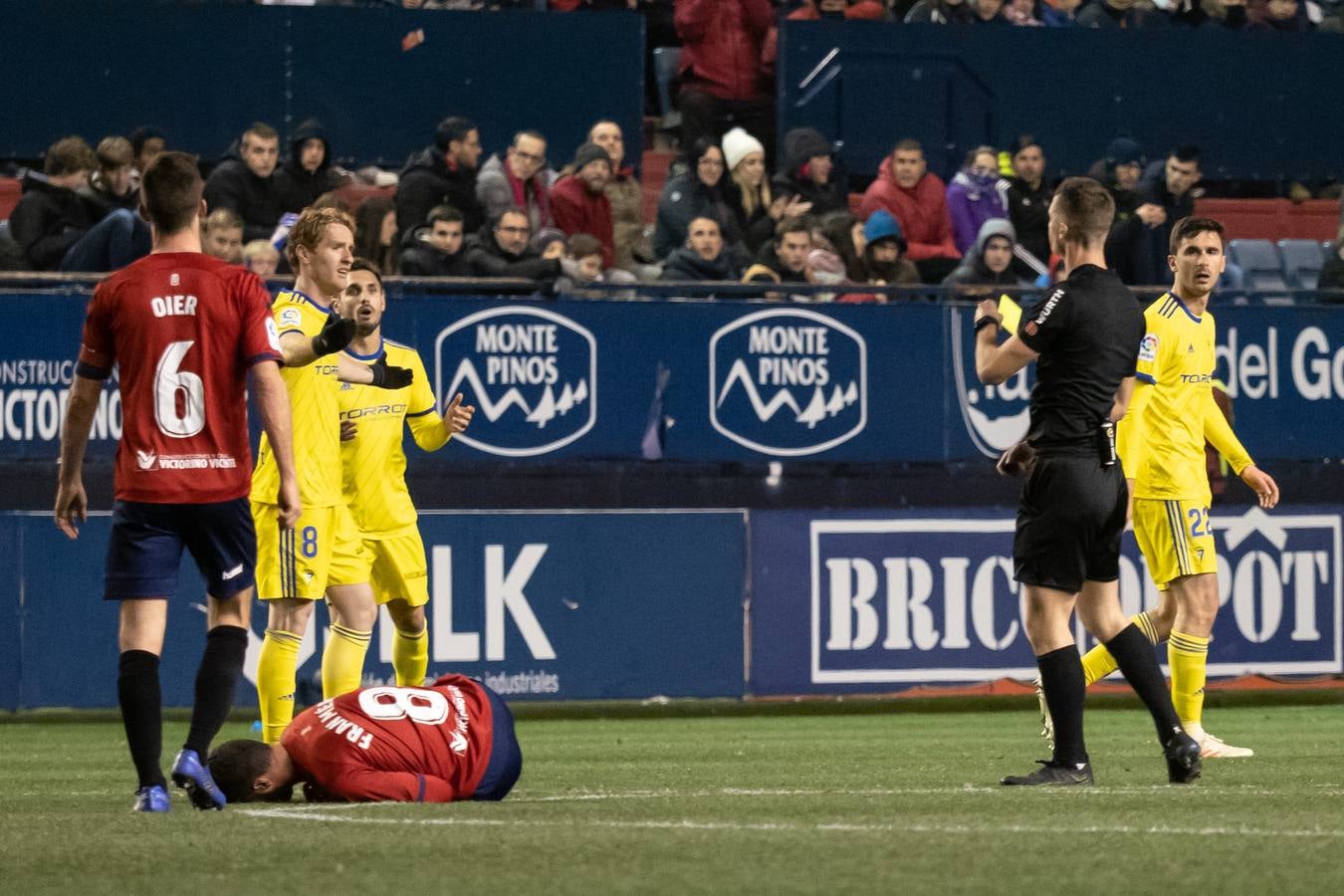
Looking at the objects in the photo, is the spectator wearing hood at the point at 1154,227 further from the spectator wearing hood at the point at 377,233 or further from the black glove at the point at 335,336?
the black glove at the point at 335,336

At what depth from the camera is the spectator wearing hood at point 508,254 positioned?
50.6 feet

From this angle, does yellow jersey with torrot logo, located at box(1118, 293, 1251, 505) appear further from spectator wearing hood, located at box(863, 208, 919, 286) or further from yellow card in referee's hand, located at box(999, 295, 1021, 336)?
spectator wearing hood, located at box(863, 208, 919, 286)

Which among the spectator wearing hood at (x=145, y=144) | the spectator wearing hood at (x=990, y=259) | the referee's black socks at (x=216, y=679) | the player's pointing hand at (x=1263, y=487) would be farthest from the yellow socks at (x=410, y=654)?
the spectator wearing hood at (x=990, y=259)

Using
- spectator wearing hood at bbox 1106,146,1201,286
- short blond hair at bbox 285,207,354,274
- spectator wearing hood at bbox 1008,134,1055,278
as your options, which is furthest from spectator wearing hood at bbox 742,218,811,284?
short blond hair at bbox 285,207,354,274

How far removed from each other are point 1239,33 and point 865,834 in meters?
14.6

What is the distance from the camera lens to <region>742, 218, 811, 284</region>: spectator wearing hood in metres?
16.5

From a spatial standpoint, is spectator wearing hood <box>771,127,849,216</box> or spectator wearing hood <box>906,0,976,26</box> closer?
spectator wearing hood <box>771,127,849,216</box>

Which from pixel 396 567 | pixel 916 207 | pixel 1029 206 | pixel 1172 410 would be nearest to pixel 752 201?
pixel 916 207

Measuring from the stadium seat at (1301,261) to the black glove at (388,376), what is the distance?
1040cm

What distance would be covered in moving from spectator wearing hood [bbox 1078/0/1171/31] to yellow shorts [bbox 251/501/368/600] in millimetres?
12200

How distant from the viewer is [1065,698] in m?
A: 8.30

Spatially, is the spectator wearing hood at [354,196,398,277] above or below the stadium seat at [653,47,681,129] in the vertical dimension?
below

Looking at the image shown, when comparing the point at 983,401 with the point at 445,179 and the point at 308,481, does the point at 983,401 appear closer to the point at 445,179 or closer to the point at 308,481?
the point at 445,179

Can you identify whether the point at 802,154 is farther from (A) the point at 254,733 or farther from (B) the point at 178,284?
Answer: (B) the point at 178,284
